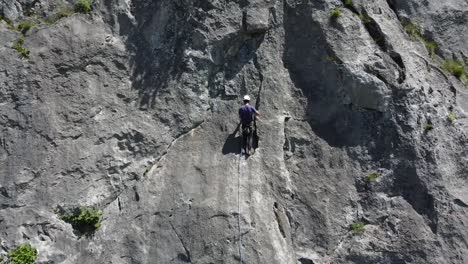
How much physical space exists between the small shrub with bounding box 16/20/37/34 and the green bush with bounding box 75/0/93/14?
1194mm

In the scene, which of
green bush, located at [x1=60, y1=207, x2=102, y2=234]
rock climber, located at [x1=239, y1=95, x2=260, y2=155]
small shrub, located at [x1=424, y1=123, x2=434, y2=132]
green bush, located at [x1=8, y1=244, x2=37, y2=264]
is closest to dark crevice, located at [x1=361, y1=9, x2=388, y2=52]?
small shrub, located at [x1=424, y1=123, x2=434, y2=132]

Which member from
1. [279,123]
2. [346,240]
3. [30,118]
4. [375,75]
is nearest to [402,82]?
[375,75]

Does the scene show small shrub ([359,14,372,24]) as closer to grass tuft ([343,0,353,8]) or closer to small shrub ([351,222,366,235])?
grass tuft ([343,0,353,8])

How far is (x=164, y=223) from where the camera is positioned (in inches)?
492

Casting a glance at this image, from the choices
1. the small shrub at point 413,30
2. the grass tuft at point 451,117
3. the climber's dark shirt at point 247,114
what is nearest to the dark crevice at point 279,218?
the climber's dark shirt at point 247,114

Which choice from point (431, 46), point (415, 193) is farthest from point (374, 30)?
point (415, 193)

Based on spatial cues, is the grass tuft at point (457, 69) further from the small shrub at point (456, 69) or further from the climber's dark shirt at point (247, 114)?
the climber's dark shirt at point (247, 114)

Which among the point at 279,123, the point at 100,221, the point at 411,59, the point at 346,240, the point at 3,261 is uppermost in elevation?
the point at 411,59

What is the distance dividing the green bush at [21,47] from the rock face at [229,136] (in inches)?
7.5

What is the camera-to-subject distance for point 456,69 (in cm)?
1461

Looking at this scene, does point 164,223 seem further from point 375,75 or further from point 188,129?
point 375,75

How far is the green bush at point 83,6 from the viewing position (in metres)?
14.3

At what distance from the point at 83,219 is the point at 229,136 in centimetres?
404

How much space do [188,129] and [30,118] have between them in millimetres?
3896
